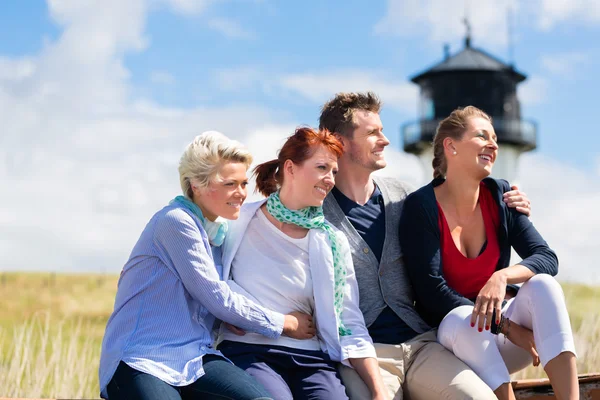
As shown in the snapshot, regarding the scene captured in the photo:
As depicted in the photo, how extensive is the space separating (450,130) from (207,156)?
1.14 m

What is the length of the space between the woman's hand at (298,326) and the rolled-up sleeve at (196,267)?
148 mm

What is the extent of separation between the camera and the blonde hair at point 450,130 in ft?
12.0

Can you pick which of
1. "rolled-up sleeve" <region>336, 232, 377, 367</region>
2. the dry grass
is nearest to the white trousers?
"rolled-up sleeve" <region>336, 232, 377, 367</region>

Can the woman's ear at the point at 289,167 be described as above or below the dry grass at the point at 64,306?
above

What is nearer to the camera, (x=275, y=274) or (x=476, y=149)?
(x=275, y=274)

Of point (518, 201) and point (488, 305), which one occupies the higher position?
point (518, 201)

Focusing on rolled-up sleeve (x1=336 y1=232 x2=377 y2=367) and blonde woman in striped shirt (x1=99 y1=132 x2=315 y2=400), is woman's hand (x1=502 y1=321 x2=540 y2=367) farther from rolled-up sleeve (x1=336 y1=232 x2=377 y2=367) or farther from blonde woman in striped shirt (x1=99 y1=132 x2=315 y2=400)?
blonde woman in striped shirt (x1=99 y1=132 x2=315 y2=400)

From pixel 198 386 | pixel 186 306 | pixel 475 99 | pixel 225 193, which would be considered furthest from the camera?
pixel 475 99

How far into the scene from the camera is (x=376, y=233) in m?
3.66

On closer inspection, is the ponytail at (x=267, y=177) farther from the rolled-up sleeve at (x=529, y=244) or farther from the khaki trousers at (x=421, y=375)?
the rolled-up sleeve at (x=529, y=244)

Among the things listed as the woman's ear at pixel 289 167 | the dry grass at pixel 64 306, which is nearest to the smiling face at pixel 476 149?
the woman's ear at pixel 289 167

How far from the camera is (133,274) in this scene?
299 centimetres

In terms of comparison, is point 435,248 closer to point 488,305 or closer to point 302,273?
point 488,305

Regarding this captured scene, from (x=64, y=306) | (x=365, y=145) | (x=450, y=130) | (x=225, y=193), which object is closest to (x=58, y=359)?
(x=365, y=145)
